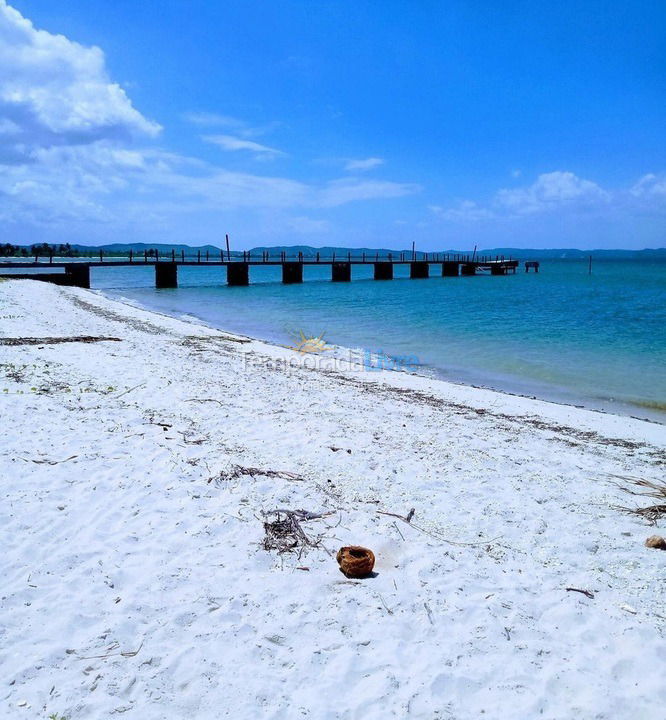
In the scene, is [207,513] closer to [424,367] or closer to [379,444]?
[379,444]

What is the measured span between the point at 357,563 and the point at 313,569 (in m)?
0.31

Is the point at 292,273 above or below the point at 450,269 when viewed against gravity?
below

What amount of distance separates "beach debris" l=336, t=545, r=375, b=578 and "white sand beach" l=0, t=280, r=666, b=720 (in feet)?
0.31

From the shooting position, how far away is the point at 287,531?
151 inches

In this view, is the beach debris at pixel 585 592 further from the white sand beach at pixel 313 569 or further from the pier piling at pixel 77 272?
the pier piling at pixel 77 272

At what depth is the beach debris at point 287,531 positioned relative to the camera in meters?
3.65

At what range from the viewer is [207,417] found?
6449 mm

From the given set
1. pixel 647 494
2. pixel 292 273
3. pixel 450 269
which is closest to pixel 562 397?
pixel 647 494

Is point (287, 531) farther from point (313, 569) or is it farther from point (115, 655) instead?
point (115, 655)

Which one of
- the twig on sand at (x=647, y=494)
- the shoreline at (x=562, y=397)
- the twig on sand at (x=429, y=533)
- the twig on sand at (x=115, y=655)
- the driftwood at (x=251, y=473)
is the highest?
the driftwood at (x=251, y=473)

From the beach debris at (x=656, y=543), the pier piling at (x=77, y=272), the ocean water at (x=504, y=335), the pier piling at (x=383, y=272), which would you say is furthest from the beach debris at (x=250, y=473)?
the pier piling at (x=383, y=272)

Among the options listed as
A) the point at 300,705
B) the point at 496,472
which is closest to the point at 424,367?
the point at 496,472

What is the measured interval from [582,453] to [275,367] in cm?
628

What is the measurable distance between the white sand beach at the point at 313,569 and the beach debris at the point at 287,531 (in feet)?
0.23
